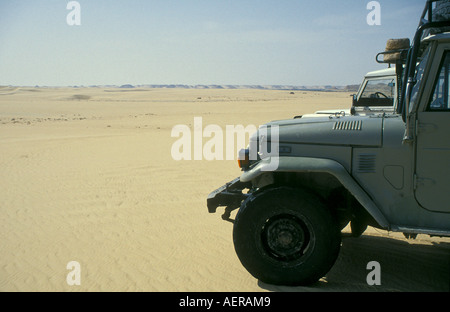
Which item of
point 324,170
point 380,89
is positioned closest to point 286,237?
point 324,170

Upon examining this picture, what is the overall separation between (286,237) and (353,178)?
0.83 m

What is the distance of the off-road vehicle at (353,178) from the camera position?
12.3ft

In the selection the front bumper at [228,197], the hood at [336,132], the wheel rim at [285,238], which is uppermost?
the hood at [336,132]

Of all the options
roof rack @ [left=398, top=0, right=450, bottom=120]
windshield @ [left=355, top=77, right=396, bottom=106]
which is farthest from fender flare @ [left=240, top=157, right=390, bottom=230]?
windshield @ [left=355, top=77, right=396, bottom=106]

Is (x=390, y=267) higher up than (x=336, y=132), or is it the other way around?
(x=336, y=132)

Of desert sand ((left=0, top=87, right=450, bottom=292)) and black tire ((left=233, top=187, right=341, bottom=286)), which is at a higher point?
black tire ((left=233, top=187, right=341, bottom=286))

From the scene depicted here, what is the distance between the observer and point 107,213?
694 centimetres

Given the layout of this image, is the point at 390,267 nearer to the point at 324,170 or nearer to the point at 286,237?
the point at 286,237

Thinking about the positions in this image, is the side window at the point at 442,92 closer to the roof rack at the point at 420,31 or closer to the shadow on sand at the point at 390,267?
the roof rack at the point at 420,31

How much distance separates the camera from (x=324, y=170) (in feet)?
12.7

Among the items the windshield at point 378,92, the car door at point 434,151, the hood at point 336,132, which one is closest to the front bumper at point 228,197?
the hood at point 336,132

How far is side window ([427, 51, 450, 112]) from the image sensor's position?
376 cm

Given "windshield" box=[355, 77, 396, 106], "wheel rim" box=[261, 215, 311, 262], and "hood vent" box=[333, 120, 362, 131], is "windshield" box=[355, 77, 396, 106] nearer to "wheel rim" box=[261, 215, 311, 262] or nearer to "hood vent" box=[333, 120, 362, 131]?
"hood vent" box=[333, 120, 362, 131]

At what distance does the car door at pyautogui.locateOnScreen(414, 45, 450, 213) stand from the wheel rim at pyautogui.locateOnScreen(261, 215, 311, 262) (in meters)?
1.07
